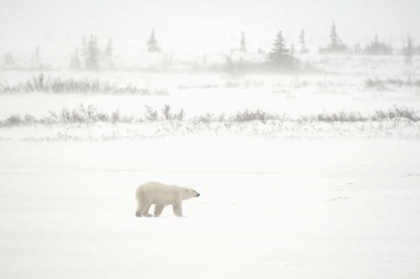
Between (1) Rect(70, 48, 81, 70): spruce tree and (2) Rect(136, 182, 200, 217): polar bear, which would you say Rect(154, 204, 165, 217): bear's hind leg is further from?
(1) Rect(70, 48, 81, 70): spruce tree

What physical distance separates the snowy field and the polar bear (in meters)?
0.28

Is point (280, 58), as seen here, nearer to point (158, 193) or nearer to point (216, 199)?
point (216, 199)

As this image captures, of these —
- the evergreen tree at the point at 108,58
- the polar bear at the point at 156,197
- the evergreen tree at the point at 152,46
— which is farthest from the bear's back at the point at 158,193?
the evergreen tree at the point at 152,46

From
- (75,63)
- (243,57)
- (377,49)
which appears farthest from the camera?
(377,49)

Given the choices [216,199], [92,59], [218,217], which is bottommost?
[216,199]

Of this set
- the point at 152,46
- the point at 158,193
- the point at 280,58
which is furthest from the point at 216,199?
the point at 152,46

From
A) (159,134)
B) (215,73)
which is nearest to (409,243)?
(159,134)

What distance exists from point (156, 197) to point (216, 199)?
1.89m

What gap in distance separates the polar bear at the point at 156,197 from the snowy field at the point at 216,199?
0.93 ft

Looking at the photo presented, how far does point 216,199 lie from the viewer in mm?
8461

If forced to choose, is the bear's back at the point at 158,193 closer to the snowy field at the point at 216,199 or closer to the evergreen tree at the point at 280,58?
the snowy field at the point at 216,199

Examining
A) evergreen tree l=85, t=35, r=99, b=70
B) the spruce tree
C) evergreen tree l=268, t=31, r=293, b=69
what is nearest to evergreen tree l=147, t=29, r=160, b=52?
evergreen tree l=85, t=35, r=99, b=70

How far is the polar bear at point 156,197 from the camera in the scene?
6.73m

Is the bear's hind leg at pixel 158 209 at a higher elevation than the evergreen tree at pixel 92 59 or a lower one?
lower
